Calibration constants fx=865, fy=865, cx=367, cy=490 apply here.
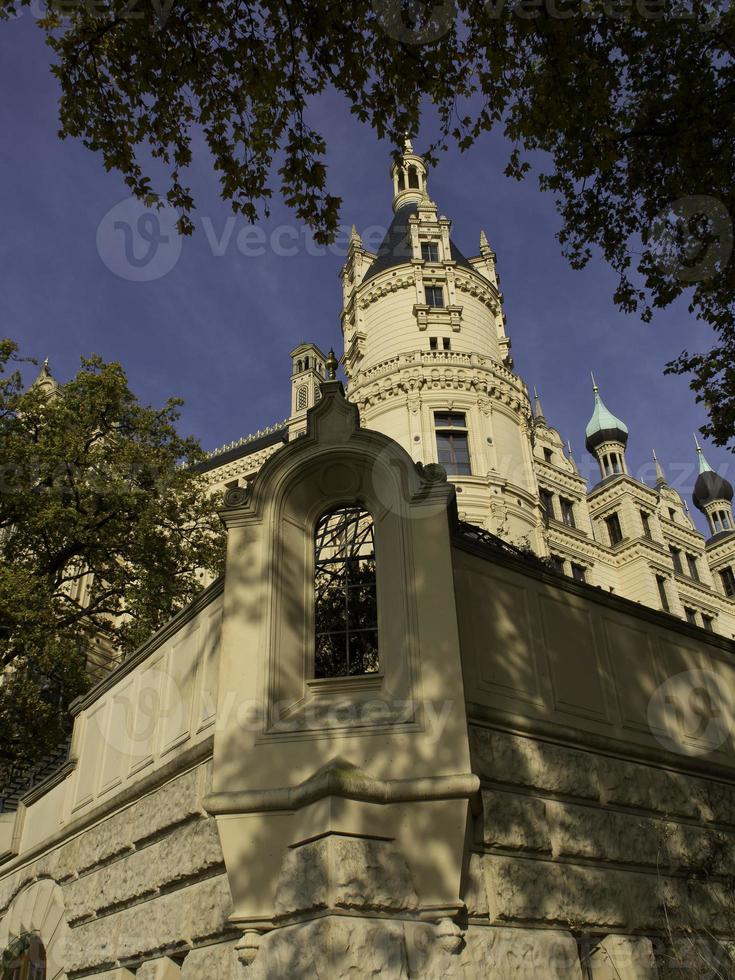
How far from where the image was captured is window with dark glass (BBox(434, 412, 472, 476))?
105 ft

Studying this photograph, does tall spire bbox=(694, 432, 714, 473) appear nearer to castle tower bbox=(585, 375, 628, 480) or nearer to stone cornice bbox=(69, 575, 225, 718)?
castle tower bbox=(585, 375, 628, 480)

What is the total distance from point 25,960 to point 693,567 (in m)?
47.1

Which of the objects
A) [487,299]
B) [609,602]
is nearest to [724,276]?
[609,602]

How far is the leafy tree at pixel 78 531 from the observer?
19.2 metres

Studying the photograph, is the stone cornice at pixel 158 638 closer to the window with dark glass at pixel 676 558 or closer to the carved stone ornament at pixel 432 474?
the carved stone ornament at pixel 432 474

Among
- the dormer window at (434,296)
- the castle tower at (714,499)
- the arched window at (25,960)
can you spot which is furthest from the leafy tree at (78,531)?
the castle tower at (714,499)

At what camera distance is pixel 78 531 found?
1981cm

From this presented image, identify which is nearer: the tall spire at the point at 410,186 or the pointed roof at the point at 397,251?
the pointed roof at the point at 397,251

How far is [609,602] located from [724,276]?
523cm

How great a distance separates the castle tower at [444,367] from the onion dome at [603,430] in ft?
64.8

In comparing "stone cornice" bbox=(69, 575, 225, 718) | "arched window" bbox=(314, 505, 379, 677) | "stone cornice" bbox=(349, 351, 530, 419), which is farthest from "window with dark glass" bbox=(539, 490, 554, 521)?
"arched window" bbox=(314, 505, 379, 677)

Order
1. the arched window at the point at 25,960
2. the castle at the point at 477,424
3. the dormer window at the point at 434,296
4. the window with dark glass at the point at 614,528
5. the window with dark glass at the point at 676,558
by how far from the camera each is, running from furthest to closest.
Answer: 1. the window with dark glass at the point at 676,558
2. the window with dark glass at the point at 614,528
3. the dormer window at the point at 434,296
4. the castle at the point at 477,424
5. the arched window at the point at 25,960

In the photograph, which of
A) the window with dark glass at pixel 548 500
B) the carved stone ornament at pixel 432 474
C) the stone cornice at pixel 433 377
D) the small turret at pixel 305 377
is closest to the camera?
the carved stone ornament at pixel 432 474

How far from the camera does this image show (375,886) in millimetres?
7082
